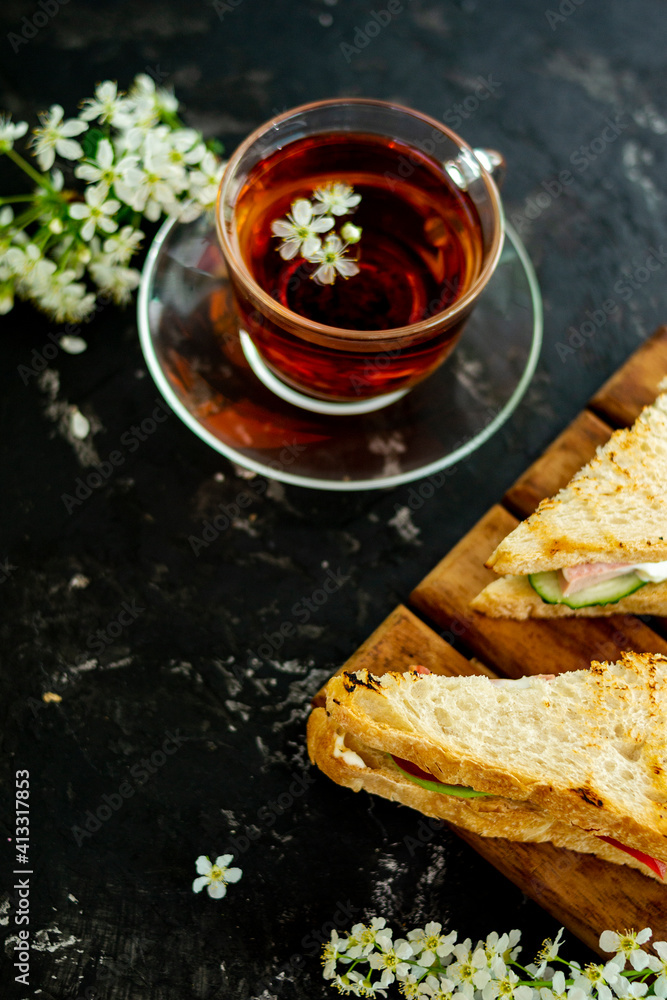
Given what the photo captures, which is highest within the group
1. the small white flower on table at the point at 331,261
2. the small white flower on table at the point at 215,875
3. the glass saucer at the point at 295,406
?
the small white flower on table at the point at 331,261

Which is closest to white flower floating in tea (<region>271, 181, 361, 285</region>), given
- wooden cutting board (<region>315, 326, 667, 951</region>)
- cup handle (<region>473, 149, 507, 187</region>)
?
cup handle (<region>473, 149, 507, 187</region>)

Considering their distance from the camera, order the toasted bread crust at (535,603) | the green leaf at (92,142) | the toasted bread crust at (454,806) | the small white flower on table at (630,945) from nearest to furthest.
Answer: the small white flower on table at (630,945) < the toasted bread crust at (454,806) < the toasted bread crust at (535,603) < the green leaf at (92,142)

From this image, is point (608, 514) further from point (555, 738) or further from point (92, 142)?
point (92, 142)

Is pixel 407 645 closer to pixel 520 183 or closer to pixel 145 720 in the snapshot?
pixel 145 720

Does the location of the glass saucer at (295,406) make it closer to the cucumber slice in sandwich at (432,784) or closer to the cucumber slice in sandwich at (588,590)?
the cucumber slice in sandwich at (588,590)

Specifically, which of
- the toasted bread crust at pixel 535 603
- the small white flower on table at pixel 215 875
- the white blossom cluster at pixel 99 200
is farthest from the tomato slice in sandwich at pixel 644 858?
the white blossom cluster at pixel 99 200

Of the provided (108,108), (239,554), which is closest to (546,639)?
(239,554)

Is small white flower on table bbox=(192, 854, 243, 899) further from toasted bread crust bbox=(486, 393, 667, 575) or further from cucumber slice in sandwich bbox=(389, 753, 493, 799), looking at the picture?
toasted bread crust bbox=(486, 393, 667, 575)
